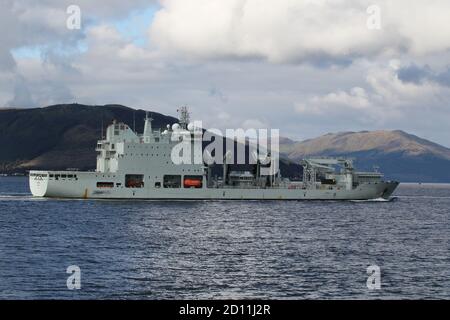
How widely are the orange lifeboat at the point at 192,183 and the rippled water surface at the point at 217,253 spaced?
1203 cm

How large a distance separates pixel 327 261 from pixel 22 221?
32.9 m

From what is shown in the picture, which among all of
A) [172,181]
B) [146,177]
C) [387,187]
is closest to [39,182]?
[146,177]

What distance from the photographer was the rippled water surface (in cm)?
2958

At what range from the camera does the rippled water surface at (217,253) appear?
97.0 feet

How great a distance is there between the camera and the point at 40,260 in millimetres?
36812

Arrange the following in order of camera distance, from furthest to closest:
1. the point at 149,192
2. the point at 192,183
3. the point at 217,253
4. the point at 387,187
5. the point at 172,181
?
the point at 387,187 < the point at 192,183 < the point at 172,181 < the point at 149,192 < the point at 217,253

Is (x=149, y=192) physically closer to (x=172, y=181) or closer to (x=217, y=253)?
(x=172, y=181)

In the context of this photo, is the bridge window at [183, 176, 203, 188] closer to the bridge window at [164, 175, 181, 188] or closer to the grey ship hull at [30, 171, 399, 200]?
the grey ship hull at [30, 171, 399, 200]

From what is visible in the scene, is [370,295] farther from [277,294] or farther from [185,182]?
[185,182]

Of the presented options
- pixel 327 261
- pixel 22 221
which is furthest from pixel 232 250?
pixel 22 221

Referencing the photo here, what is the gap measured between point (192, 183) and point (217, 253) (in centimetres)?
4520

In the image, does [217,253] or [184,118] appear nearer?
[217,253]

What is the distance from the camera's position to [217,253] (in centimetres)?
4028
